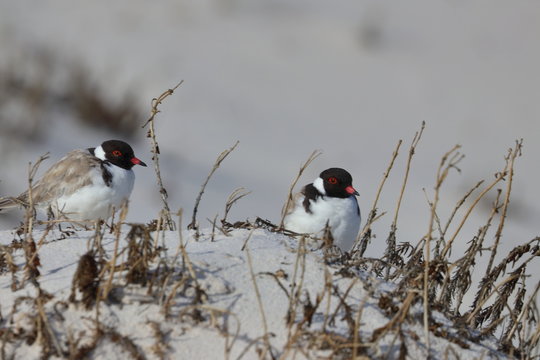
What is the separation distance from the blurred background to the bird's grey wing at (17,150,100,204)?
1.79 meters

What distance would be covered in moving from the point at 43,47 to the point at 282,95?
10.00 ft

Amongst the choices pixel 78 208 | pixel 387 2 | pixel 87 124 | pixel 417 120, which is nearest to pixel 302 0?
pixel 387 2

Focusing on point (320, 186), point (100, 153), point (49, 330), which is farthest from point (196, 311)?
point (100, 153)

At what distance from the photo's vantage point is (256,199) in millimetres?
9055

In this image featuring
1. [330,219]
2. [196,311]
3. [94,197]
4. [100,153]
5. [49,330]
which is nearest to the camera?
[49,330]

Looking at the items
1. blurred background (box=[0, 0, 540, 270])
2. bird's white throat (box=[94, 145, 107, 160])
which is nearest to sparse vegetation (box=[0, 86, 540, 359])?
bird's white throat (box=[94, 145, 107, 160])

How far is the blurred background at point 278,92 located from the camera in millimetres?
9406

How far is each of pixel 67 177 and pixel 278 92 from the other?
6737 millimetres

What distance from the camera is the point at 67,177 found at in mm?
5848

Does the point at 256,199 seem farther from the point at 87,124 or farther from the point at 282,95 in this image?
the point at 282,95

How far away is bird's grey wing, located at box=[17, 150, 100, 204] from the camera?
578cm

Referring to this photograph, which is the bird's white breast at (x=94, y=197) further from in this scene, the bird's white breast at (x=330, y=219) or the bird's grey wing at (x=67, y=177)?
the bird's white breast at (x=330, y=219)

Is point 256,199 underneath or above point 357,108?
underneath

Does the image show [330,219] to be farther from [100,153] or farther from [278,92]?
[278,92]
